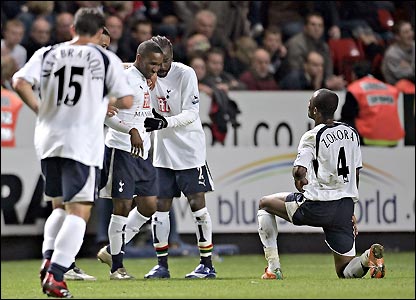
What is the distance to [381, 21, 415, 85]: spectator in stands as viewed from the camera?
18.2 metres

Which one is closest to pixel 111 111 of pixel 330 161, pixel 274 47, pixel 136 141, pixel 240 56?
pixel 136 141

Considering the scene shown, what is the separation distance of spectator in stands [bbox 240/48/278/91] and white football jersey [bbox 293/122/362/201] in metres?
6.47

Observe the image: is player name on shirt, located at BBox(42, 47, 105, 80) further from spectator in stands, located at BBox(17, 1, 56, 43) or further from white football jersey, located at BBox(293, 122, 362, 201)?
spectator in stands, located at BBox(17, 1, 56, 43)

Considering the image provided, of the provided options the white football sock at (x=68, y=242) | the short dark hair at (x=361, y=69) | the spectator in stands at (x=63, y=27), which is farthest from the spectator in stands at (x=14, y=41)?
the white football sock at (x=68, y=242)

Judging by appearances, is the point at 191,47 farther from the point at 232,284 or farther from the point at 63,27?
the point at 232,284

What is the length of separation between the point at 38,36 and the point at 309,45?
422 cm

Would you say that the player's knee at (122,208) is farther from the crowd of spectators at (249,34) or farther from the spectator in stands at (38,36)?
the spectator in stands at (38,36)

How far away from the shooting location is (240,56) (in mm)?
18422

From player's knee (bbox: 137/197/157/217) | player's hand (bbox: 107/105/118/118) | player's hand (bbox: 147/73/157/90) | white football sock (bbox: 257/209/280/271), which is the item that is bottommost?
white football sock (bbox: 257/209/280/271)

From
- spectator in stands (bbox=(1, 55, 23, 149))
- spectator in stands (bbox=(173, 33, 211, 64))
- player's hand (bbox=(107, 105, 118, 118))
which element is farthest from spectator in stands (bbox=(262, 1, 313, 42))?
player's hand (bbox=(107, 105, 118, 118))

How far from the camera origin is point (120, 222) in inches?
440

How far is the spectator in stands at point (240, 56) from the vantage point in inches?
712

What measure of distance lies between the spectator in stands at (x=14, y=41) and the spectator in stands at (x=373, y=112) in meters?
4.55

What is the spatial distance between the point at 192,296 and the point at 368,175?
8.51 m
